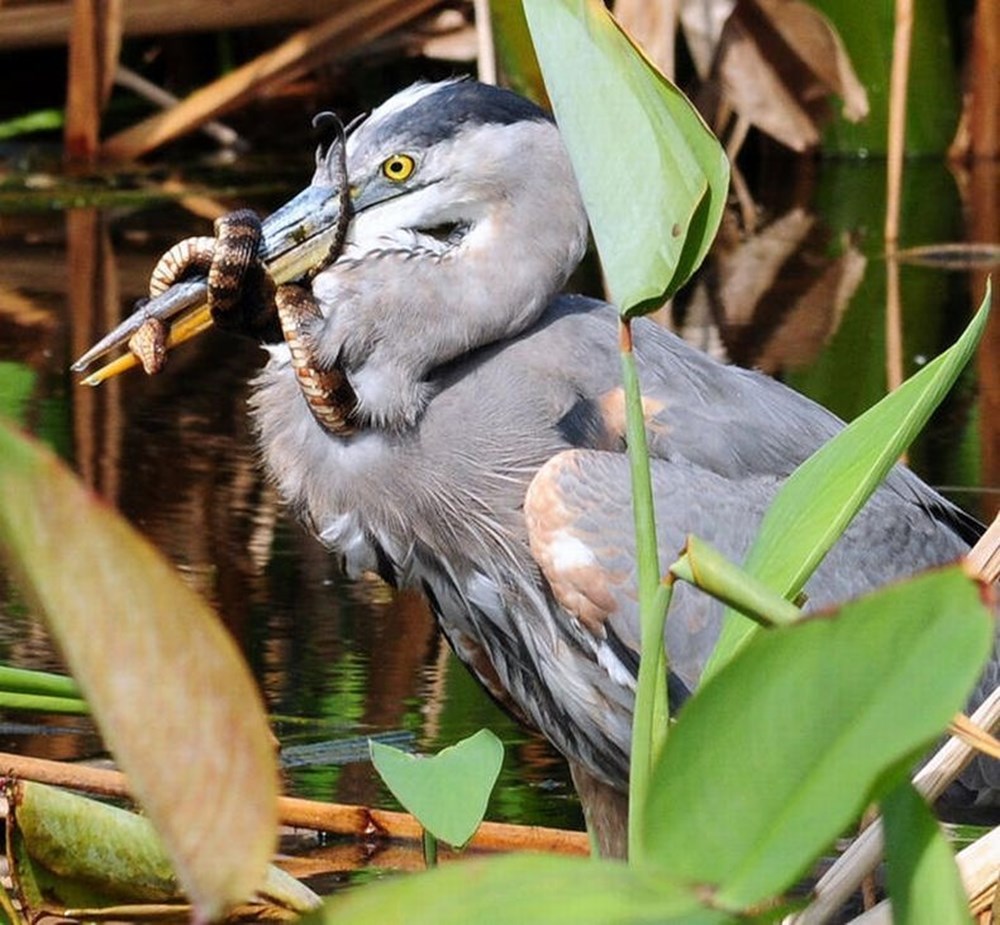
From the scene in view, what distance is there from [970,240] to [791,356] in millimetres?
1736

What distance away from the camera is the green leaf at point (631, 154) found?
73.0 inches

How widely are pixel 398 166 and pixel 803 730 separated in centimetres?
171

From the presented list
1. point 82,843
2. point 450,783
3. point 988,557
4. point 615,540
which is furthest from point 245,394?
point 988,557

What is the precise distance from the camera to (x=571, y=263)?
3.07m

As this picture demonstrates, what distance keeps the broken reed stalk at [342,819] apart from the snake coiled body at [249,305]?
0.53m

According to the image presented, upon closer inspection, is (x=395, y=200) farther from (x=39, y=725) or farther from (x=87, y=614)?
(x=87, y=614)

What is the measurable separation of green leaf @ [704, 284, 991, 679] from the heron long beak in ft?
4.10

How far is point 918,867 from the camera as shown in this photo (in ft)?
5.09

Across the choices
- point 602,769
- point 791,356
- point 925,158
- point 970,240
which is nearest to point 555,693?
point 602,769

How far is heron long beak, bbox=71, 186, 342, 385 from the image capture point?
117 inches

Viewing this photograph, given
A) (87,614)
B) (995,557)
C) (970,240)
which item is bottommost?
(970,240)

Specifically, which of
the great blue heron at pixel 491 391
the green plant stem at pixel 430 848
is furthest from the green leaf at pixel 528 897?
the great blue heron at pixel 491 391

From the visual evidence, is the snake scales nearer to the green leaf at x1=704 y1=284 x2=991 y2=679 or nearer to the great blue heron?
the great blue heron

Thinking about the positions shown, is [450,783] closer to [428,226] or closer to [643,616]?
[643,616]
